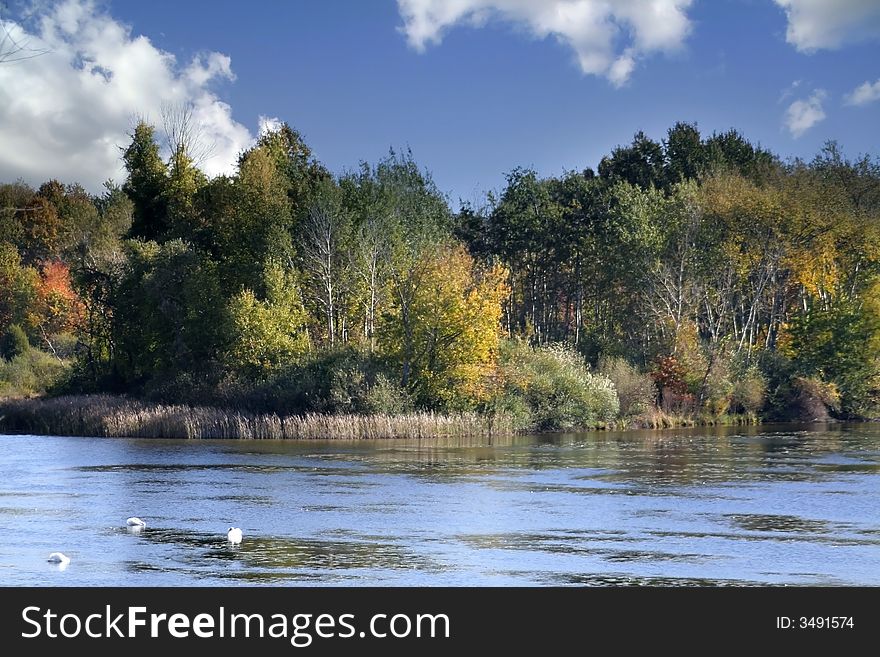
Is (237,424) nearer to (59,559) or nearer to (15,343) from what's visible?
(59,559)

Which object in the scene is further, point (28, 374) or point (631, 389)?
point (28, 374)

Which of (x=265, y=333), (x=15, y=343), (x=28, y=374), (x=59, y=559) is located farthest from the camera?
(x=15, y=343)

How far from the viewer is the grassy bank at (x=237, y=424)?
54062 millimetres

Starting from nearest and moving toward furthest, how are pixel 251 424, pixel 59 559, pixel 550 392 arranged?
pixel 59 559
pixel 251 424
pixel 550 392

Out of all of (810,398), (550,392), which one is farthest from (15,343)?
(810,398)

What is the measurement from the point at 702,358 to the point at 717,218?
10.1 m

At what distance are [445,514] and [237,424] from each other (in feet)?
88.4

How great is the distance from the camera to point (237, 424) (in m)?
54.6

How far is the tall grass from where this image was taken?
177 ft

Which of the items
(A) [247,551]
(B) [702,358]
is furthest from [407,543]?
(B) [702,358]

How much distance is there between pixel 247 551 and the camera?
78.8ft
